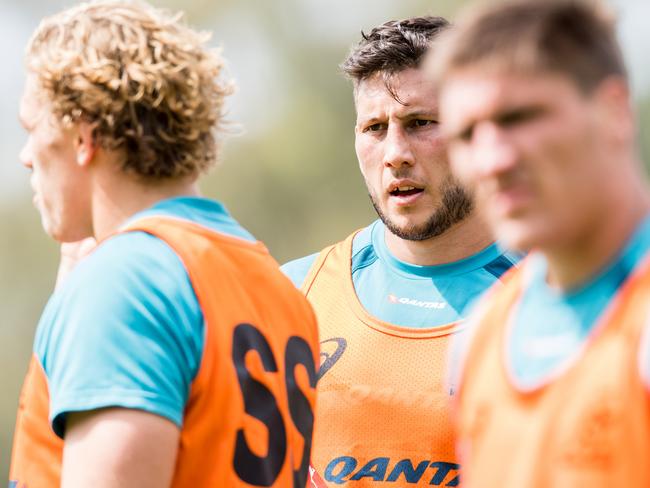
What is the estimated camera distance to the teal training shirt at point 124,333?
2.50 m

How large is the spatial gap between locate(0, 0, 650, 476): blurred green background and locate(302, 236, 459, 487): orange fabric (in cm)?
1718

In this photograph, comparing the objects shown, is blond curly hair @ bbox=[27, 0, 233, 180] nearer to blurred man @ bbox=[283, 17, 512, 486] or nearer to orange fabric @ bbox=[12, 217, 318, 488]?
orange fabric @ bbox=[12, 217, 318, 488]

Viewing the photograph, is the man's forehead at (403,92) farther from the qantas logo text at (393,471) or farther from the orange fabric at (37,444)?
the orange fabric at (37,444)

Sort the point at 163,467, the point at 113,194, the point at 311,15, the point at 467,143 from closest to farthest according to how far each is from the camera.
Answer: the point at 467,143 < the point at 163,467 < the point at 113,194 < the point at 311,15

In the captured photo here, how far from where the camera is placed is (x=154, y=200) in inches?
112

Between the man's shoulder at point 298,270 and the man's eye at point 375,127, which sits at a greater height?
the man's eye at point 375,127

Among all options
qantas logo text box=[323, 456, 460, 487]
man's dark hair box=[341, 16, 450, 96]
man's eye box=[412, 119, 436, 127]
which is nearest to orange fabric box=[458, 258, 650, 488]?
qantas logo text box=[323, 456, 460, 487]

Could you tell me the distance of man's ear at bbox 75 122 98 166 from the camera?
9.12ft

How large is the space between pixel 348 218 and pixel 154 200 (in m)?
19.6

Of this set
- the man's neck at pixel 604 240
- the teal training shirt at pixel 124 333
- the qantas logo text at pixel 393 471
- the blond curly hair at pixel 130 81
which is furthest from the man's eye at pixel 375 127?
the man's neck at pixel 604 240

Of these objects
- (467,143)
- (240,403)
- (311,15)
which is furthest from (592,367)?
(311,15)

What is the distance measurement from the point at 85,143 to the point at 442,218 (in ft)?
4.89

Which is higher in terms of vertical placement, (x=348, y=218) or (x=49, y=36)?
(x=49, y=36)

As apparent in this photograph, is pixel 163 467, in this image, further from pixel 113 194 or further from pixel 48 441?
pixel 113 194
